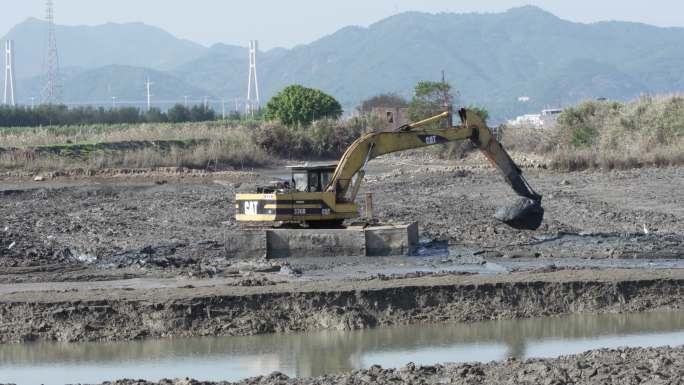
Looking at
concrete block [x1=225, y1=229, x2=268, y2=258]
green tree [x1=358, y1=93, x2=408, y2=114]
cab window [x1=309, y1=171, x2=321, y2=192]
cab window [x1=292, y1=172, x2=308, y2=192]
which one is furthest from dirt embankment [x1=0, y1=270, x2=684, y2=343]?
green tree [x1=358, y1=93, x2=408, y2=114]

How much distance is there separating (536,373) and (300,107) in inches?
2356

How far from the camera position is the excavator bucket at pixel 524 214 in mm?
24734

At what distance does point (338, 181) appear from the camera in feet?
77.7

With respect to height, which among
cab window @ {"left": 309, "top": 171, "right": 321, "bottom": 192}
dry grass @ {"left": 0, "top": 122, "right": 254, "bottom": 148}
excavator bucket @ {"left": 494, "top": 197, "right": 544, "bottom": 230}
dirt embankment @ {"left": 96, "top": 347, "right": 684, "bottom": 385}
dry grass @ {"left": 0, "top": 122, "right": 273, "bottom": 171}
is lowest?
dirt embankment @ {"left": 96, "top": 347, "right": 684, "bottom": 385}

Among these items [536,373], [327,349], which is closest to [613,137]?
[327,349]

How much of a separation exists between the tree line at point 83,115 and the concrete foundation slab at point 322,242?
208 feet

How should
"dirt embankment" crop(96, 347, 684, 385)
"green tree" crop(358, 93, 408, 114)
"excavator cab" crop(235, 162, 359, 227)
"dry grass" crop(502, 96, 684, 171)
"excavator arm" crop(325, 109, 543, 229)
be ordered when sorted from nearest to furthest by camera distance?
1. "dirt embankment" crop(96, 347, 684, 385)
2. "excavator cab" crop(235, 162, 359, 227)
3. "excavator arm" crop(325, 109, 543, 229)
4. "dry grass" crop(502, 96, 684, 171)
5. "green tree" crop(358, 93, 408, 114)

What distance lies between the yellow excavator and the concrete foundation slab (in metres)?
0.31

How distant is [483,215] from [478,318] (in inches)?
479

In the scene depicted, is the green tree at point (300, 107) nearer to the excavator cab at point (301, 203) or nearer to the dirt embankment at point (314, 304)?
the excavator cab at point (301, 203)

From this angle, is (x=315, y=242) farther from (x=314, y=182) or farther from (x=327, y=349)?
(x=327, y=349)

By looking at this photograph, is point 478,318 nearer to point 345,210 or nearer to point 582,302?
point 582,302

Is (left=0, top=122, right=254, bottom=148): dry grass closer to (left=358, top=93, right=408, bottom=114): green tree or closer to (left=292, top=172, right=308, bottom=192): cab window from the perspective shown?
(left=358, top=93, right=408, bottom=114): green tree

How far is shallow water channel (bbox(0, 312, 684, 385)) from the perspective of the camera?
50.8 feet
